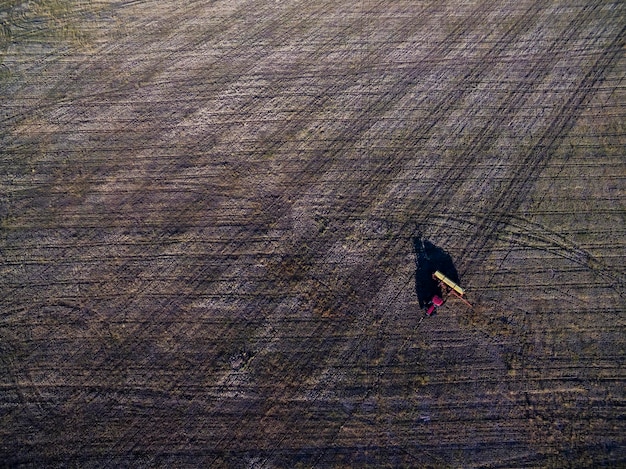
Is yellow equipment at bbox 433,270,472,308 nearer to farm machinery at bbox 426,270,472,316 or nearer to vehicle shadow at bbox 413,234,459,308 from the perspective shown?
farm machinery at bbox 426,270,472,316

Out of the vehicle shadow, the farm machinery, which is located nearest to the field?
the vehicle shadow

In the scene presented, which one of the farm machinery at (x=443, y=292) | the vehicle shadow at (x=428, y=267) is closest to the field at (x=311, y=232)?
the vehicle shadow at (x=428, y=267)

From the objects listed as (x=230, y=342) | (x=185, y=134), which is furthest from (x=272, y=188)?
(x=230, y=342)

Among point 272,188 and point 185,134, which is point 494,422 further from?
point 185,134

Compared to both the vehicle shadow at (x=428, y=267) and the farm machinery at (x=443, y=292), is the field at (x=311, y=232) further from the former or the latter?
the farm machinery at (x=443, y=292)

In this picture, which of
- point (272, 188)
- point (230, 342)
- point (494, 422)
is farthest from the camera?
point (272, 188)
